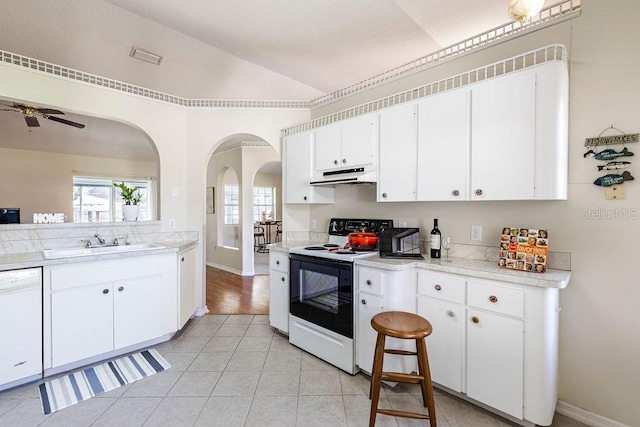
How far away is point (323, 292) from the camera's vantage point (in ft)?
8.10

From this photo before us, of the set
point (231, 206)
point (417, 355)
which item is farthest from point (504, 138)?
point (231, 206)

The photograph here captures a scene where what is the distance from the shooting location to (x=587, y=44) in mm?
1742

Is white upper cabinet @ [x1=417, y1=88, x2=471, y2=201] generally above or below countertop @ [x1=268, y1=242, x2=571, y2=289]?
above

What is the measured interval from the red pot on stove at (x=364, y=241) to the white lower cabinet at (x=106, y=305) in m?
1.75

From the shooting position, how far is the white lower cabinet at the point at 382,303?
2008 mm

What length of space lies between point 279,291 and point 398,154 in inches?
69.0

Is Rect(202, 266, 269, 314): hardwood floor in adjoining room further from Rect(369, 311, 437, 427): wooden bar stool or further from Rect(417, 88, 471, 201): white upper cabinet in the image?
Rect(417, 88, 471, 201): white upper cabinet

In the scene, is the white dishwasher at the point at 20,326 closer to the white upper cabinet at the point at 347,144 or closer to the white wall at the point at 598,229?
the white upper cabinet at the point at 347,144

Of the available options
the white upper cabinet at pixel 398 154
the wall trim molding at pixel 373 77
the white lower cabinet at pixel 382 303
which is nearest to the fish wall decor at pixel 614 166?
the wall trim molding at pixel 373 77

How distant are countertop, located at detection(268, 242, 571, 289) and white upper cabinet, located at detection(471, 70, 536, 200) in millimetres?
457

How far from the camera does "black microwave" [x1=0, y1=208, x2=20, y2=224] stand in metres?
2.61

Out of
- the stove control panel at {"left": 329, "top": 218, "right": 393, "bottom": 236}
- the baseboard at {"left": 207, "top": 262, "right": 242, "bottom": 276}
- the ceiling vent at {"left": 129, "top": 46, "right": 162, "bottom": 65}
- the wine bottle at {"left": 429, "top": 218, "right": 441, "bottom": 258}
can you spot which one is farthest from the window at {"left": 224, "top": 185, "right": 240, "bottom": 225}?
the wine bottle at {"left": 429, "top": 218, "right": 441, "bottom": 258}

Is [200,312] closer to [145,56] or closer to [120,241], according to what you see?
[120,241]

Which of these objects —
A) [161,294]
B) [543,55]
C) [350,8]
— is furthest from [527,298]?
[161,294]
